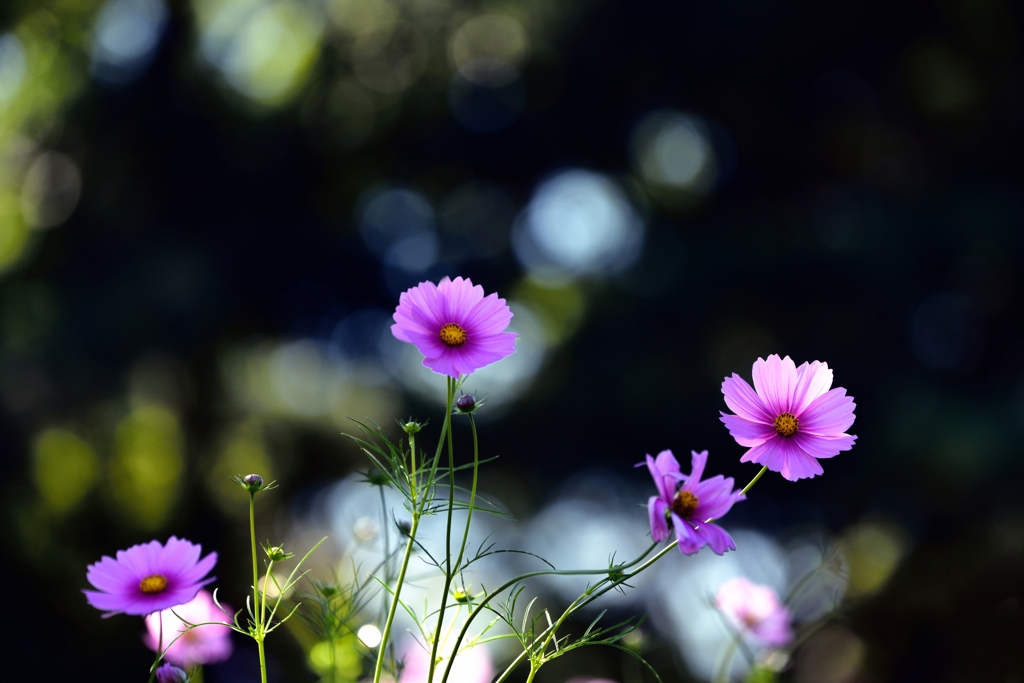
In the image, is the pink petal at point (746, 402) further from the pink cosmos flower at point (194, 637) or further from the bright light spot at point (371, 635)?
the pink cosmos flower at point (194, 637)

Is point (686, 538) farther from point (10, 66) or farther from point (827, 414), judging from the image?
point (10, 66)

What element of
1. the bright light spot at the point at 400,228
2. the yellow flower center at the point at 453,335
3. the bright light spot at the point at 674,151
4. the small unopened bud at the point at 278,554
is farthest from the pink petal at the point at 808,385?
the bright light spot at the point at 674,151

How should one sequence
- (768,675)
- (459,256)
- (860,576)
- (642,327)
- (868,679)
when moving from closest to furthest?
1. (768,675)
2. (868,679)
3. (860,576)
4. (642,327)
5. (459,256)

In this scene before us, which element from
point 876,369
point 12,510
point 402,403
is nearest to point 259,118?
point 402,403

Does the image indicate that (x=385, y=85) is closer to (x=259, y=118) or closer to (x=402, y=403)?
(x=259, y=118)

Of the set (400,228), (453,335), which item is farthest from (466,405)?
(400,228)

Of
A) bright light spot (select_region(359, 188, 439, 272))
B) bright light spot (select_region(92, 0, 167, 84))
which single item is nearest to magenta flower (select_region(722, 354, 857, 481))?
bright light spot (select_region(359, 188, 439, 272))
